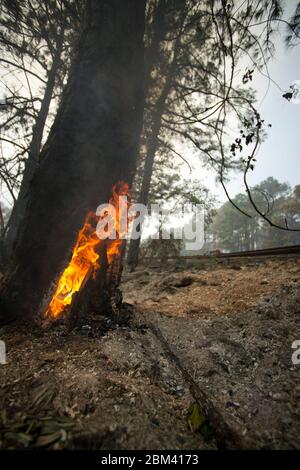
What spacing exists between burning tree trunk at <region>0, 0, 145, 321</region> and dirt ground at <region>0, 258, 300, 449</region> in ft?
2.46

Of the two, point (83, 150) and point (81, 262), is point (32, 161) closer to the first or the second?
point (83, 150)

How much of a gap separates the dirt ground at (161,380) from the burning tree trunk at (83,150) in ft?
2.46

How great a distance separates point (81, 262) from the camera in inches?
143

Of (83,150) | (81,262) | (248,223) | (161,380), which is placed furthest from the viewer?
(248,223)

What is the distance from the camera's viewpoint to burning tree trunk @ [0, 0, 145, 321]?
10.3 ft

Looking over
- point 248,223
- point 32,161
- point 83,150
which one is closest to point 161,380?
point 83,150

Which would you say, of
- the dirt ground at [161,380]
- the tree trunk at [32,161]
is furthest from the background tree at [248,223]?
the dirt ground at [161,380]

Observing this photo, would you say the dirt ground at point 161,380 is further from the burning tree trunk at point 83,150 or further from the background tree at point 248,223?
the background tree at point 248,223

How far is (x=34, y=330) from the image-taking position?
2.94 m

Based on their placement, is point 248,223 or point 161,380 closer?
point 161,380

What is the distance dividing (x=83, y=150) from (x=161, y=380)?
3.01 meters

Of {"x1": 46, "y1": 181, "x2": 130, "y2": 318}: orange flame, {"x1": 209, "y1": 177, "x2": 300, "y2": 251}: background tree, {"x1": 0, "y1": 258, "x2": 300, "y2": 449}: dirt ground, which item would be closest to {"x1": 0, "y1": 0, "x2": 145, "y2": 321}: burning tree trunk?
{"x1": 46, "y1": 181, "x2": 130, "y2": 318}: orange flame

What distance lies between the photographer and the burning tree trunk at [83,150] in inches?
124

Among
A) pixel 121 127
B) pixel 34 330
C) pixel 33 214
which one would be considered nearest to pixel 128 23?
pixel 121 127
